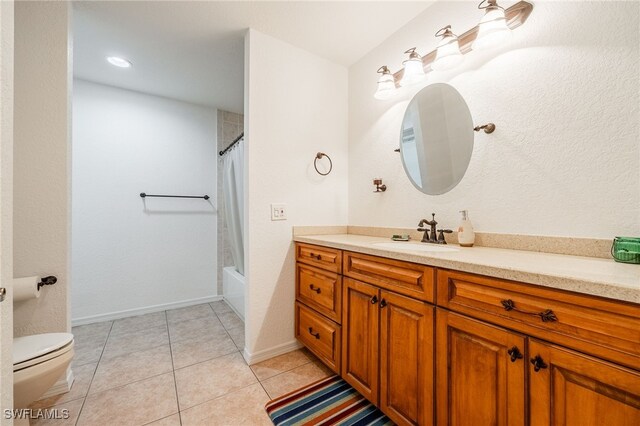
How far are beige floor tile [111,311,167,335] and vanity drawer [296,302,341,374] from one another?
152 cm

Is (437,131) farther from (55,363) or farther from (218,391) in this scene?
(55,363)

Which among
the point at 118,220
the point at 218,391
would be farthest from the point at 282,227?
the point at 118,220

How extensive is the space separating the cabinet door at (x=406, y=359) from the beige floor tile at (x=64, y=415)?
1563 mm

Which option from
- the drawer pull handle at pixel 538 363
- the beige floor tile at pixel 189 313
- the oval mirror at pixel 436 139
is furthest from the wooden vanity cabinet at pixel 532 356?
the beige floor tile at pixel 189 313

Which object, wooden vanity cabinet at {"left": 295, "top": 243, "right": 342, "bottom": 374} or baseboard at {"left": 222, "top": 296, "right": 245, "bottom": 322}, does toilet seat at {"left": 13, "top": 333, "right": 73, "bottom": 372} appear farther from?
baseboard at {"left": 222, "top": 296, "right": 245, "bottom": 322}

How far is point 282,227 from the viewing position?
6.28 feet

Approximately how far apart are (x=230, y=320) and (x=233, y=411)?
4.16ft

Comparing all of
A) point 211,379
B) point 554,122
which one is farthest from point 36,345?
point 554,122

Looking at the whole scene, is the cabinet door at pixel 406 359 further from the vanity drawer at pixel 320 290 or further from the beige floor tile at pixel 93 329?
the beige floor tile at pixel 93 329

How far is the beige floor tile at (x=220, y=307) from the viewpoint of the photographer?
2762 mm

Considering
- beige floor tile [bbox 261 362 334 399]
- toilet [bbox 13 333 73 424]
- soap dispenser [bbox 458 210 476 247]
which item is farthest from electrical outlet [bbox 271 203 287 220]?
toilet [bbox 13 333 73 424]

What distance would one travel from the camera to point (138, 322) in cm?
247

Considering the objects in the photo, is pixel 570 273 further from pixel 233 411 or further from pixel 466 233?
pixel 233 411

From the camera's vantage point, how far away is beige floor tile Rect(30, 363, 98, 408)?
1.38 metres
